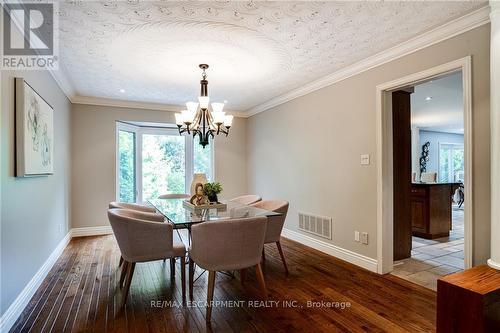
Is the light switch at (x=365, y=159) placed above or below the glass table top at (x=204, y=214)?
above

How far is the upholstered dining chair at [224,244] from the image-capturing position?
6.82ft

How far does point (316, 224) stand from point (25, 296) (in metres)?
3.31

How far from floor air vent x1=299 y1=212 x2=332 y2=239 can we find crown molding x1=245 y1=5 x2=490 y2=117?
1.86 metres

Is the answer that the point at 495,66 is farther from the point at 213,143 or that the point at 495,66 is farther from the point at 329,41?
the point at 213,143

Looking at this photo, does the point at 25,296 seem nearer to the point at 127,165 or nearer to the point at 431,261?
the point at 127,165

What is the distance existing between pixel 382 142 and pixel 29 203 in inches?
140

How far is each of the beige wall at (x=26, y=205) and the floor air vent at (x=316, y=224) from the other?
3.31 meters

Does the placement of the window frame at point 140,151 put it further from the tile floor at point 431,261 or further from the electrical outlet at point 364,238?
the tile floor at point 431,261

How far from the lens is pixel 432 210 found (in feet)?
14.1

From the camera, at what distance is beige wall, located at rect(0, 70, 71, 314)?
6.28ft

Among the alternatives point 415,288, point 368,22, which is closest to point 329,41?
point 368,22

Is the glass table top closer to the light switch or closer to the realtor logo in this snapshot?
the light switch

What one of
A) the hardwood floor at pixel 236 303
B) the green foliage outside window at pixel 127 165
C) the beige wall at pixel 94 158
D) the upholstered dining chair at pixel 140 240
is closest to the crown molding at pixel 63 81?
the beige wall at pixel 94 158

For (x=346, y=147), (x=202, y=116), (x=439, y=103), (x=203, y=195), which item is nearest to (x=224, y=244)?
(x=203, y=195)
